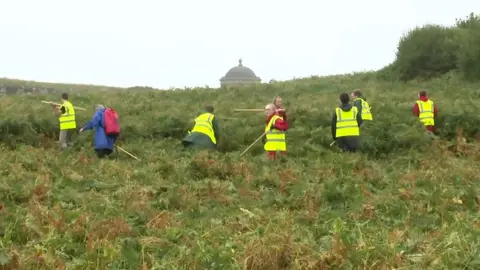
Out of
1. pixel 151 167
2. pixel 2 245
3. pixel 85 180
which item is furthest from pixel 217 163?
pixel 2 245

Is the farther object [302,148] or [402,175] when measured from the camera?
[302,148]

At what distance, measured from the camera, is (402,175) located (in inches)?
412

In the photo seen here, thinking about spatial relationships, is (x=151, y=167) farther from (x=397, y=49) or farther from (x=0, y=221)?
(x=397, y=49)

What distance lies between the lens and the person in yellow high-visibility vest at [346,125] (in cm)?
1277

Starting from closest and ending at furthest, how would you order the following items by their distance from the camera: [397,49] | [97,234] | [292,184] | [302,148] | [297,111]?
[97,234], [292,184], [302,148], [297,111], [397,49]

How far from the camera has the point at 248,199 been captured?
887 cm

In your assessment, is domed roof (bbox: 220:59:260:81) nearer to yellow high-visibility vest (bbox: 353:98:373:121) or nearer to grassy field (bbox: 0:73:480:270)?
grassy field (bbox: 0:73:480:270)

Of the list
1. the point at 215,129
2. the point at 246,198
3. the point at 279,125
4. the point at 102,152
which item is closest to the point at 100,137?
the point at 102,152

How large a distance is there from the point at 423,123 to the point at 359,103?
5.87ft

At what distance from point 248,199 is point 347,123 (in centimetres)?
483

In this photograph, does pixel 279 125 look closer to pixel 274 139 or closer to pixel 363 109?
pixel 274 139

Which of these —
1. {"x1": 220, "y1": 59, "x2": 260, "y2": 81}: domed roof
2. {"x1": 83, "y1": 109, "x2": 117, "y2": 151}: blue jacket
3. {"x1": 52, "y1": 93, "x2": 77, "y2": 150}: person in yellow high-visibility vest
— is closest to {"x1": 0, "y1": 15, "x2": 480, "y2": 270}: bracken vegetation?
{"x1": 83, "y1": 109, "x2": 117, "y2": 151}: blue jacket

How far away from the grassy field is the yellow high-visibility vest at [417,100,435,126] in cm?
33

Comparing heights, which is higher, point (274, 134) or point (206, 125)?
point (206, 125)
